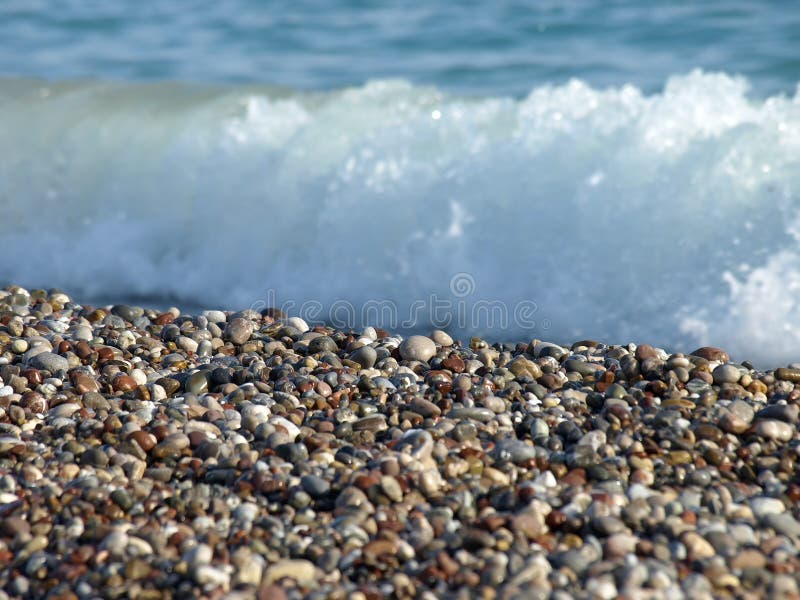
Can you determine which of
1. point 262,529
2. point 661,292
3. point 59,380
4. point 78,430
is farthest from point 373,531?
point 661,292

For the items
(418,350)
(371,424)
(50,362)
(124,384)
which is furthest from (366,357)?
(50,362)

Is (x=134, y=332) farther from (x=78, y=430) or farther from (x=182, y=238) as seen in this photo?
(x=182, y=238)

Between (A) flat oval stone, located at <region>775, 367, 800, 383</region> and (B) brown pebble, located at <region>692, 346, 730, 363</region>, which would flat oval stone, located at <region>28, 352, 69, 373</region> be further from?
(A) flat oval stone, located at <region>775, 367, 800, 383</region>

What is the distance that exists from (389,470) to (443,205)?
10.9 ft

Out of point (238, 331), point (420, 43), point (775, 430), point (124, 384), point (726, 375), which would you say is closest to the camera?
point (775, 430)

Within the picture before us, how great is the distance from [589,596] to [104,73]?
8.55 meters

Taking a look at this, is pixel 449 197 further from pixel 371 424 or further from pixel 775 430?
pixel 775 430

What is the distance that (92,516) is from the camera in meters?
2.72

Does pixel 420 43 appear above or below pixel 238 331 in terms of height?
above

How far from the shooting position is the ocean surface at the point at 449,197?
5.36m

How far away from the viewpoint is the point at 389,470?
2.89 m

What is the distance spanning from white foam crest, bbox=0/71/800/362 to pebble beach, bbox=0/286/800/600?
4.75ft

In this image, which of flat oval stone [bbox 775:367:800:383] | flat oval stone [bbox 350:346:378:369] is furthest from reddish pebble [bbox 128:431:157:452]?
flat oval stone [bbox 775:367:800:383]

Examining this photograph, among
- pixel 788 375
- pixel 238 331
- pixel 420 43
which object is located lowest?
pixel 238 331
